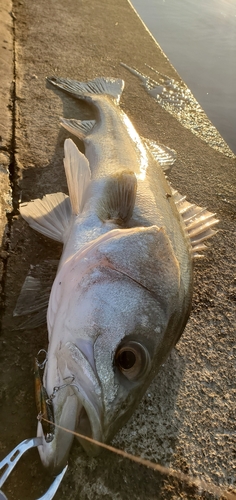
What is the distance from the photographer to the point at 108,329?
1635 mm

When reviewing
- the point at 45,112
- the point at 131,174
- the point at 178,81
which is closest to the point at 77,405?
the point at 131,174

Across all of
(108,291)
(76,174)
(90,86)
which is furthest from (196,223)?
(90,86)

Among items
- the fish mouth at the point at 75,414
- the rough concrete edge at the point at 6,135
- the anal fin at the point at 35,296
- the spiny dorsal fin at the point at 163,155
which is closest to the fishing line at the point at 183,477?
the fish mouth at the point at 75,414

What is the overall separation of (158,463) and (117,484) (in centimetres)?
24

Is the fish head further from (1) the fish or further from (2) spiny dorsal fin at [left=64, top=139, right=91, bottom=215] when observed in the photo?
(2) spiny dorsal fin at [left=64, top=139, right=91, bottom=215]

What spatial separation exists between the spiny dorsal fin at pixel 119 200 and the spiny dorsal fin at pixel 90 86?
188cm

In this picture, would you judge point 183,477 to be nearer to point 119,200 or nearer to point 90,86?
point 119,200

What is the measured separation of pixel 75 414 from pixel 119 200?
1.24 metres

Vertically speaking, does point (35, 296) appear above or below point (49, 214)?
below

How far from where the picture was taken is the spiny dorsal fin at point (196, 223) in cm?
249

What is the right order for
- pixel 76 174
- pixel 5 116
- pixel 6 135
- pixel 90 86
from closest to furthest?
pixel 76 174, pixel 6 135, pixel 5 116, pixel 90 86

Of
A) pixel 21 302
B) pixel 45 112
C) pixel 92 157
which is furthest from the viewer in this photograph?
pixel 45 112

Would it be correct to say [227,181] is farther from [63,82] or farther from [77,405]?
[77,405]

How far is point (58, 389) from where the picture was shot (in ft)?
5.14
